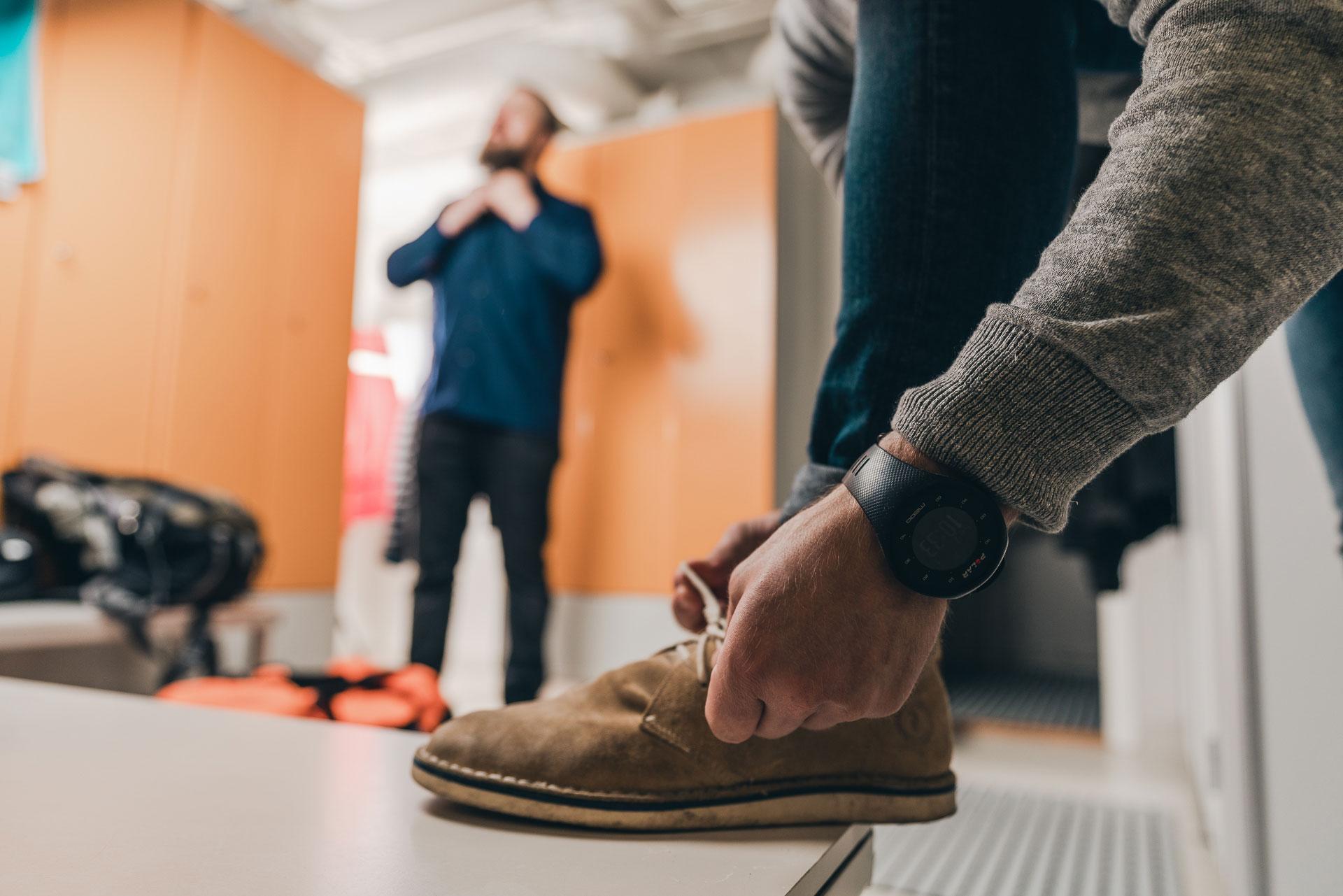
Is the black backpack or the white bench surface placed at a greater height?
the black backpack

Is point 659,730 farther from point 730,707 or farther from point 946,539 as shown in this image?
point 946,539

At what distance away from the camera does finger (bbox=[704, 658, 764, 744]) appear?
397 millimetres

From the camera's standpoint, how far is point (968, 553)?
0.37 m

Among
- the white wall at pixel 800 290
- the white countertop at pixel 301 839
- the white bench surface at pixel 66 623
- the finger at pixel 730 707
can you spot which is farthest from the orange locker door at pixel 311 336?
the finger at pixel 730 707

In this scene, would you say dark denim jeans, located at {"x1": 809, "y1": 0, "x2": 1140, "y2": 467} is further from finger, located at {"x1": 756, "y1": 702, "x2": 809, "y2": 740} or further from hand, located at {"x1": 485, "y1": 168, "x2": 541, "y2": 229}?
hand, located at {"x1": 485, "y1": 168, "x2": 541, "y2": 229}

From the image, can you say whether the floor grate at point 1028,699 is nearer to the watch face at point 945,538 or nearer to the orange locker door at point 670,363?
the orange locker door at point 670,363

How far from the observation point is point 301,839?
463 mm

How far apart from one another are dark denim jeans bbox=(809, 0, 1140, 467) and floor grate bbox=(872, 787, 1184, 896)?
32.8 inches

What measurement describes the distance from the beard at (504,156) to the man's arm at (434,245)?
0.14m

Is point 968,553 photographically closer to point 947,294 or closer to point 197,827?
point 947,294

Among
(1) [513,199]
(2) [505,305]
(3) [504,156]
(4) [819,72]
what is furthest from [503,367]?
(4) [819,72]

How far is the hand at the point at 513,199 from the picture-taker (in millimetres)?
2441

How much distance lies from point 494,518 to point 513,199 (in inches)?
38.4

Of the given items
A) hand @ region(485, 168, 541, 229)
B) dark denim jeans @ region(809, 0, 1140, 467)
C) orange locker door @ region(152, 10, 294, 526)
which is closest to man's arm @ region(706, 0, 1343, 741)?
dark denim jeans @ region(809, 0, 1140, 467)
